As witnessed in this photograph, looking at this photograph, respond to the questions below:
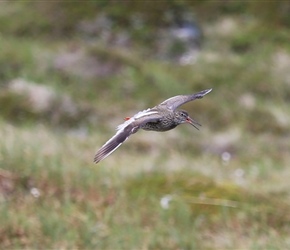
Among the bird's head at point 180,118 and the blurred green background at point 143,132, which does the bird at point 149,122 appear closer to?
the bird's head at point 180,118

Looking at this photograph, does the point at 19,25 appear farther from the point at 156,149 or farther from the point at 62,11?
the point at 156,149

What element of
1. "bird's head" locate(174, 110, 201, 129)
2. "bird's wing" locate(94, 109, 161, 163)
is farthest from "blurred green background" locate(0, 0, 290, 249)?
"bird's wing" locate(94, 109, 161, 163)

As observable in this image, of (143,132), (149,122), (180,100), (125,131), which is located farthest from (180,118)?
(143,132)

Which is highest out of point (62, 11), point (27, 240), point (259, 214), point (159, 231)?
point (27, 240)

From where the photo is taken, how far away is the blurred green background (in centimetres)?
788

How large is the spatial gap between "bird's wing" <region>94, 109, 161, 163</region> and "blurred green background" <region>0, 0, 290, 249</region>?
350 cm

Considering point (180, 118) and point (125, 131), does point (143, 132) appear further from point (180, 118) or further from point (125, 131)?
point (125, 131)

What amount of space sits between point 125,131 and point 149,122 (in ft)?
0.55

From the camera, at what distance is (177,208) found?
8.56 metres

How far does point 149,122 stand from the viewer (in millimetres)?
3635

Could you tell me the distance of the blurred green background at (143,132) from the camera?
7.88m

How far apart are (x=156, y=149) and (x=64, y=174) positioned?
7.09 m

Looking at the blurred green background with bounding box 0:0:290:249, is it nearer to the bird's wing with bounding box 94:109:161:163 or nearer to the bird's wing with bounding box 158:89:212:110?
the bird's wing with bounding box 158:89:212:110

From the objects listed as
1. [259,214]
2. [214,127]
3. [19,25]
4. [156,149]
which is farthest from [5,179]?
[19,25]
